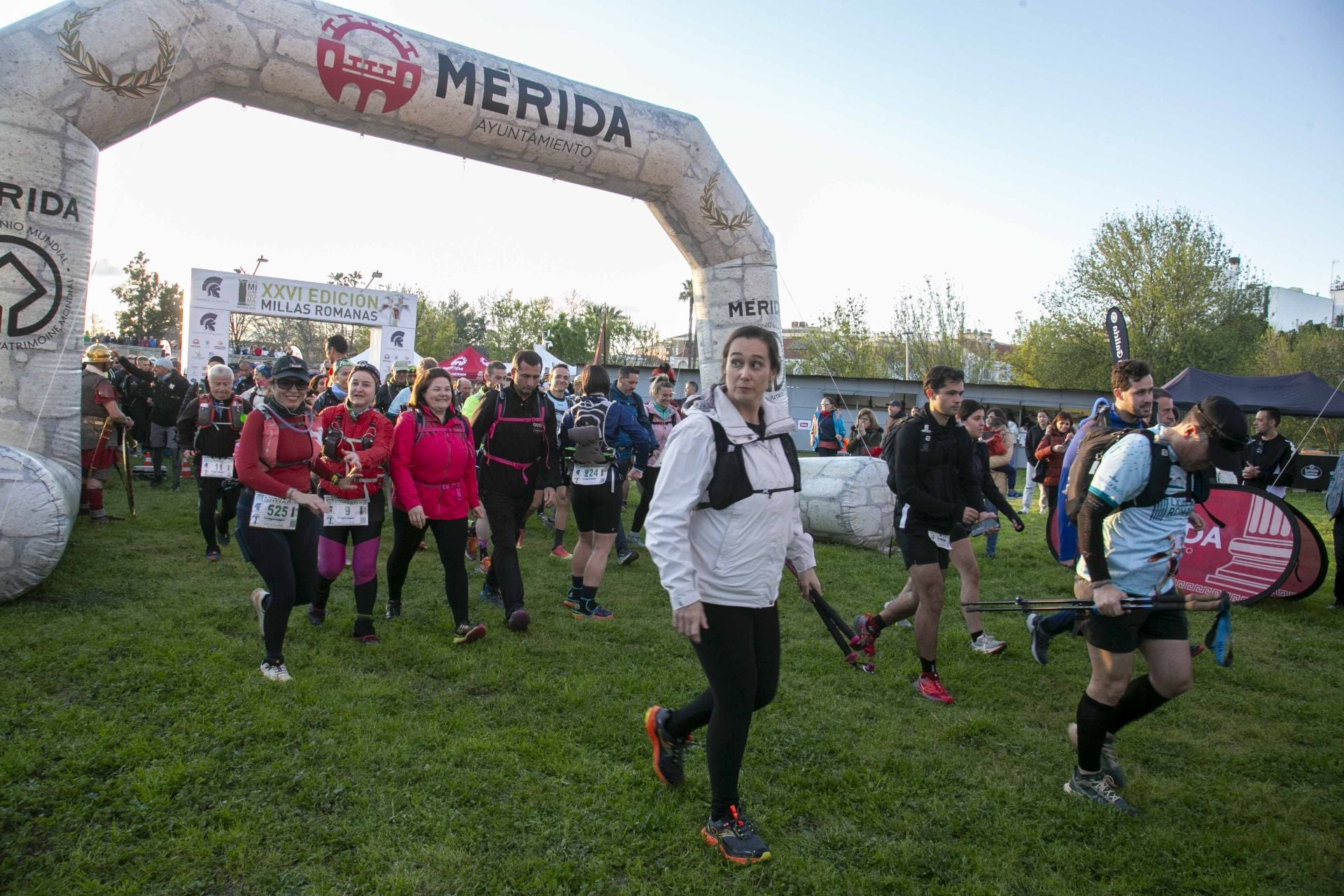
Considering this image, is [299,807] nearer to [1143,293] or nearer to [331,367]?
[331,367]

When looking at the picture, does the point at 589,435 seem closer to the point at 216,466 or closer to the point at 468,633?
the point at 468,633

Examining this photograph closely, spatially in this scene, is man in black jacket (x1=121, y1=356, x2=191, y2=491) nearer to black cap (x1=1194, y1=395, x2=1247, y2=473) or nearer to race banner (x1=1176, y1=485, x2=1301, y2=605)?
black cap (x1=1194, y1=395, x2=1247, y2=473)

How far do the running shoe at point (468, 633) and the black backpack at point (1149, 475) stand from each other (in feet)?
12.3

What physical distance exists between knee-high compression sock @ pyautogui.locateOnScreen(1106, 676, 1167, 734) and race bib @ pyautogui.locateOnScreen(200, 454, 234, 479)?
7365mm

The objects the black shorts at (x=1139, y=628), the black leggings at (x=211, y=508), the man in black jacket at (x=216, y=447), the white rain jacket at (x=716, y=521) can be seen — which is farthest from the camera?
the black leggings at (x=211, y=508)

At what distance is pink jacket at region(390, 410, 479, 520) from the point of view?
5.32 m

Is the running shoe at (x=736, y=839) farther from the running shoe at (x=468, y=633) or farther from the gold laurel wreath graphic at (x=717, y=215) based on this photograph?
the gold laurel wreath graphic at (x=717, y=215)

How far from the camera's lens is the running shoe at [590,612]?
644 cm

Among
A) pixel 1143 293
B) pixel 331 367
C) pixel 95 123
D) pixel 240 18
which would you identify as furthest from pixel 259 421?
pixel 1143 293

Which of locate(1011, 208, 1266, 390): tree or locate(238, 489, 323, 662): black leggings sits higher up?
locate(1011, 208, 1266, 390): tree

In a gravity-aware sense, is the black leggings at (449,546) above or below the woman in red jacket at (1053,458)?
below

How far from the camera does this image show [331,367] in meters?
9.56

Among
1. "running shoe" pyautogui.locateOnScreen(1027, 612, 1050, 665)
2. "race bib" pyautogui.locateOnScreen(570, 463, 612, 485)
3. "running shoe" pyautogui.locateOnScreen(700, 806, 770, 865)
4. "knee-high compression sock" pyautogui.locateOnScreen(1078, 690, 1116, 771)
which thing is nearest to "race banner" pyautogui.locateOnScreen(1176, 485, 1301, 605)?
"running shoe" pyautogui.locateOnScreen(1027, 612, 1050, 665)

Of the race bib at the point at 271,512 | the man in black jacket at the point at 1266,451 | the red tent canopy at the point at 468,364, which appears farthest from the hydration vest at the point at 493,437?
the red tent canopy at the point at 468,364
